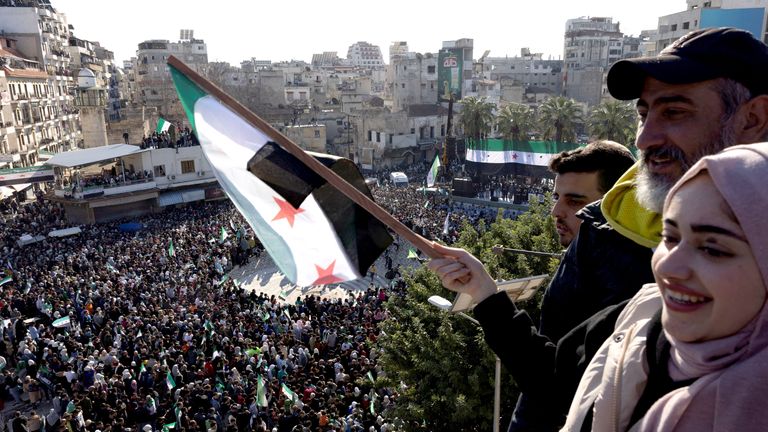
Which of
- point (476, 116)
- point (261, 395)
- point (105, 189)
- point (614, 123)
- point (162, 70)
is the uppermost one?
point (162, 70)

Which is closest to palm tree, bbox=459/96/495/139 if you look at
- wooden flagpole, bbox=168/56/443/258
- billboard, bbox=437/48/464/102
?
billboard, bbox=437/48/464/102

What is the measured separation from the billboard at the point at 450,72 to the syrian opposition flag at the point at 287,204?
2287 inches

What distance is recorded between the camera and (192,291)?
20.0 metres

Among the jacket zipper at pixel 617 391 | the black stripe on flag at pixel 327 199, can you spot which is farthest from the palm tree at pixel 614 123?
the jacket zipper at pixel 617 391

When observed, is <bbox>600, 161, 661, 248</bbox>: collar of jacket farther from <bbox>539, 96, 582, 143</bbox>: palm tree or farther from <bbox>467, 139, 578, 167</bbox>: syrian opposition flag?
<bbox>539, 96, 582, 143</bbox>: palm tree

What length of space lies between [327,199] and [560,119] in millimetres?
37109

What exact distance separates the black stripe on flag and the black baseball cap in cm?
327

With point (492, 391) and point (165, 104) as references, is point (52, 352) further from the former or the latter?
point (165, 104)

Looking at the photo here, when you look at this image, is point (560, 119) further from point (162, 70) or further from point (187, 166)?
point (162, 70)

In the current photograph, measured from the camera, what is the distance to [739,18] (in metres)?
38.7

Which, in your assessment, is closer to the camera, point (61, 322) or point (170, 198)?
point (61, 322)

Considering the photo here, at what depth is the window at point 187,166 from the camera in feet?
127

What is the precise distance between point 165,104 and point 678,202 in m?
70.7

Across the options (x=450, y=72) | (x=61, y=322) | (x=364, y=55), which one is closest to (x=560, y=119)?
(x=450, y=72)
